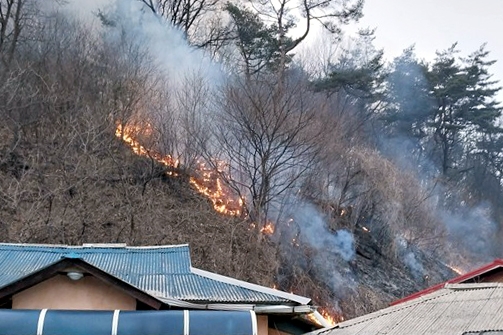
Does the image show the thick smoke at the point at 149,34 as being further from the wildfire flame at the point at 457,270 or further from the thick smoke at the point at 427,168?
the wildfire flame at the point at 457,270

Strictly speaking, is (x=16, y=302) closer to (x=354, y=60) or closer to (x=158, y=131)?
(x=158, y=131)

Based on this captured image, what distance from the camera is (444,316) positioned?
703 centimetres

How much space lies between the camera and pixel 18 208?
17.1 m

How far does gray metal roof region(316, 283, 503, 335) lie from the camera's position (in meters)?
6.42

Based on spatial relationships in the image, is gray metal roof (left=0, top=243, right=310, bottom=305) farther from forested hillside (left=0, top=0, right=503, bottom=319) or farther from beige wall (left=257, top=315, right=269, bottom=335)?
forested hillside (left=0, top=0, right=503, bottom=319)

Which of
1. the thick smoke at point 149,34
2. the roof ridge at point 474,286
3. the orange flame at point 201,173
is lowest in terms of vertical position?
the roof ridge at point 474,286

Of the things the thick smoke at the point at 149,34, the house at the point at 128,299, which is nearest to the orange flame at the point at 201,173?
the thick smoke at the point at 149,34

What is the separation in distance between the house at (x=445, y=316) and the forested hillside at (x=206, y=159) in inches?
371

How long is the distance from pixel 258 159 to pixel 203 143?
2.48m

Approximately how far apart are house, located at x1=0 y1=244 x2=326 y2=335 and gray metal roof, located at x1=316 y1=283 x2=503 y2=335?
1454mm

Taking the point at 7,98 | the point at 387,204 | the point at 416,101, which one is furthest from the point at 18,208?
the point at 416,101

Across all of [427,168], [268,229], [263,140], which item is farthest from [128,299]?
[427,168]

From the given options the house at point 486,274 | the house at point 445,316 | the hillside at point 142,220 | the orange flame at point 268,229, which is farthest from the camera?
the orange flame at point 268,229

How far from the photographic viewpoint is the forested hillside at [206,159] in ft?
60.2
